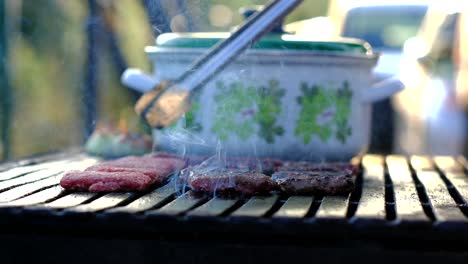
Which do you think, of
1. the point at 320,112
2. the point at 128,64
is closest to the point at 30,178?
the point at 320,112

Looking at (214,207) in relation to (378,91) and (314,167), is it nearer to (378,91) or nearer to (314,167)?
(314,167)

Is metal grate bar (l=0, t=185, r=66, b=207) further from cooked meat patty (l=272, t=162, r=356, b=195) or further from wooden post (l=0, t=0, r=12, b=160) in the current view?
wooden post (l=0, t=0, r=12, b=160)

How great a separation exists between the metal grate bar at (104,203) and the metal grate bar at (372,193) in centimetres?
44

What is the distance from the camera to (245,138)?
1.88m

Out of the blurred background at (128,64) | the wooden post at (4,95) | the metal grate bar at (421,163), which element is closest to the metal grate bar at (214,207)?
the metal grate bar at (421,163)

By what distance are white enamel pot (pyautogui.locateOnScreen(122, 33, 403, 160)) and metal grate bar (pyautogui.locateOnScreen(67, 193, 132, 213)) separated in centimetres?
52

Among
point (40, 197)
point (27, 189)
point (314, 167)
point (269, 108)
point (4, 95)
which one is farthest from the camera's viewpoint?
point (4, 95)

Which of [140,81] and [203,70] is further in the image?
[140,81]

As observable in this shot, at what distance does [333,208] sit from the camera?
1.26 m

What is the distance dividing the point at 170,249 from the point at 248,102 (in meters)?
0.74

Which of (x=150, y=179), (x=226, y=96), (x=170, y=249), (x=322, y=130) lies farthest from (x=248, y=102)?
(x=170, y=249)

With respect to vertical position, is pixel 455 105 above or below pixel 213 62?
below

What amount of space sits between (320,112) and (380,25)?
2798 millimetres

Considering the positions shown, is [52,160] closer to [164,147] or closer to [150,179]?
[164,147]
